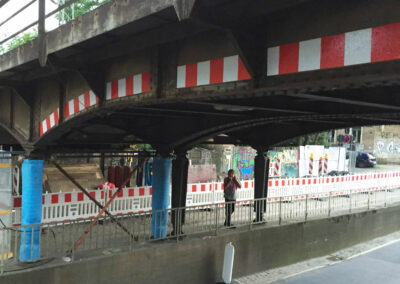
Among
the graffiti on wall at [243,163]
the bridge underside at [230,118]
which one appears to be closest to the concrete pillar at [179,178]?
the bridge underside at [230,118]

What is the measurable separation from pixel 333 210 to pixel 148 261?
7.24 m

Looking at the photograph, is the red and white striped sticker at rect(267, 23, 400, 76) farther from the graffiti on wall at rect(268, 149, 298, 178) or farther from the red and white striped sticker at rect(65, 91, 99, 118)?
the graffiti on wall at rect(268, 149, 298, 178)

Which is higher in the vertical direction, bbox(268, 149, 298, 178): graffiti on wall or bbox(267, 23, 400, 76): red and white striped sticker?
bbox(267, 23, 400, 76): red and white striped sticker

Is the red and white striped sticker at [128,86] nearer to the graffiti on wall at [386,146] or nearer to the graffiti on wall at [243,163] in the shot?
the graffiti on wall at [243,163]

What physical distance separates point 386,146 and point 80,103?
135ft

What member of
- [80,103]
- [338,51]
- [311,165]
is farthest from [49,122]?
[311,165]

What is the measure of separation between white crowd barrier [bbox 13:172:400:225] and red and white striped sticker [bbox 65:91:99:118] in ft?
11.7

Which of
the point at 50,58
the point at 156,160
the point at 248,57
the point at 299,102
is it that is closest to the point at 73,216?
the point at 156,160

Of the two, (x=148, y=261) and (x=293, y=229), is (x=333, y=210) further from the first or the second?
(x=148, y=261)

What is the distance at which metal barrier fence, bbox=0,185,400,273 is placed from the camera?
23.2ft

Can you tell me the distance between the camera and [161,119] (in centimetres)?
912

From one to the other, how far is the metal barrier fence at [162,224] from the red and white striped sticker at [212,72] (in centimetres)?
405

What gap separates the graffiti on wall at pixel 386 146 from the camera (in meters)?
39.9

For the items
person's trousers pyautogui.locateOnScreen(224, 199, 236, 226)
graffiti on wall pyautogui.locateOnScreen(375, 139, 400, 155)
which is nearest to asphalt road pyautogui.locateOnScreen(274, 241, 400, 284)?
person's trousers pyautogui.locateOnScreen(224, 199, 236, 226)
